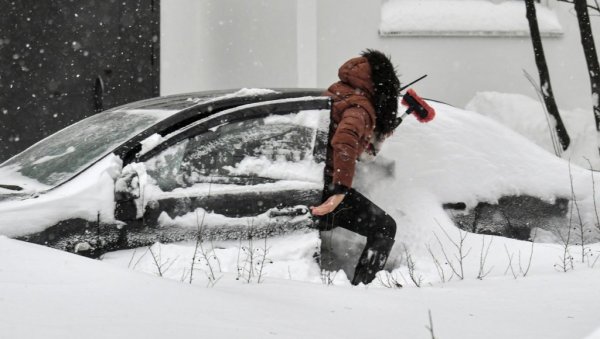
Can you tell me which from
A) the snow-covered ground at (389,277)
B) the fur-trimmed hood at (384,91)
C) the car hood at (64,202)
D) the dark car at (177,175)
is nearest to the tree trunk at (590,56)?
the snow-covered ground at (389,277)

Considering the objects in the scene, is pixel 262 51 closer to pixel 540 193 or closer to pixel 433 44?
pixel 433 44

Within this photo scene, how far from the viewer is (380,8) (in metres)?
10.5

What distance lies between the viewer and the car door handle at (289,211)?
4320 mm

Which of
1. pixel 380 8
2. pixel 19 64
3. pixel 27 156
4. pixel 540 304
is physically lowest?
pixel 540 304

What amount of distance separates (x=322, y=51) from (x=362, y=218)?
5.97 meters

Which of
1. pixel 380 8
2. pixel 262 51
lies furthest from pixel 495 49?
pixel 262 51

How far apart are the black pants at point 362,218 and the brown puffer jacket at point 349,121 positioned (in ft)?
0.61

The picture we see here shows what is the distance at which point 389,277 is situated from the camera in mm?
4516

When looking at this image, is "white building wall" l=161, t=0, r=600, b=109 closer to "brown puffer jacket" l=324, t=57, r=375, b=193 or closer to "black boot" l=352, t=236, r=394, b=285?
"brown puffer jacket" l=324, t=57, r=375, b=193

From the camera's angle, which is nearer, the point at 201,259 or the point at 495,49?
the point at 201,259

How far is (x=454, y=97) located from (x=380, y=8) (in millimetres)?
1461

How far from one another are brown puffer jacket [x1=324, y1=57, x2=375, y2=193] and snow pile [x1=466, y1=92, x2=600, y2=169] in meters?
5.67

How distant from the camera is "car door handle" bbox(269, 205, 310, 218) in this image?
4.32 meters

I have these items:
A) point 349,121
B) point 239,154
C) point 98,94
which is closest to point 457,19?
point 98,94
